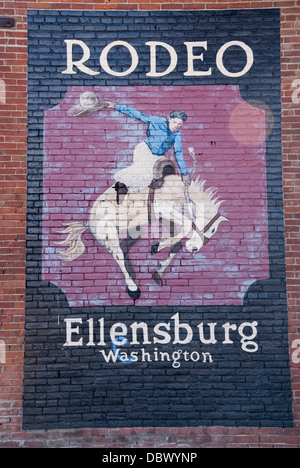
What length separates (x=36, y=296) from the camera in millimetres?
5051

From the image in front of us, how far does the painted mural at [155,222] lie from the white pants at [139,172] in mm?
11

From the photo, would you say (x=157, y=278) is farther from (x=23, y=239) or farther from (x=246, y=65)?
(x=246, y=65)

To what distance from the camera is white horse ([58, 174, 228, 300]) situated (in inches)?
202

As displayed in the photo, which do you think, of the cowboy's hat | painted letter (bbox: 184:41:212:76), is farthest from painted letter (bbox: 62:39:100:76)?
painted letter (bbox: 184:41:212:76)

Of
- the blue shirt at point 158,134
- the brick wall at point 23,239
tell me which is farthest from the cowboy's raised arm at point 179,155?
the brick wall at point 23,239

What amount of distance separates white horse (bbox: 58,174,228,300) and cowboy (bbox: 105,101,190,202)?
122mm

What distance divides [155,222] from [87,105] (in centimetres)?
138

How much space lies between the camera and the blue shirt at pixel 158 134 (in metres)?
5.25

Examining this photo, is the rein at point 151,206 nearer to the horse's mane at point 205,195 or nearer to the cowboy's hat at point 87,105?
the horse's mane at point 205,195

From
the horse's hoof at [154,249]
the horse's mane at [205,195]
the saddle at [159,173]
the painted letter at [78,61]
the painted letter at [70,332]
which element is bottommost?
the painted letter at [70,332]

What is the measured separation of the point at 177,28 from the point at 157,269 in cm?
247

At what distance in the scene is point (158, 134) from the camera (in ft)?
17.2

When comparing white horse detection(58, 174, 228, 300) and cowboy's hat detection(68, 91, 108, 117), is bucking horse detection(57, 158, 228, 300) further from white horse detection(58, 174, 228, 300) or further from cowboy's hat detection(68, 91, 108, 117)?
cowboy's hat detection(68, 91, 108, 117)
